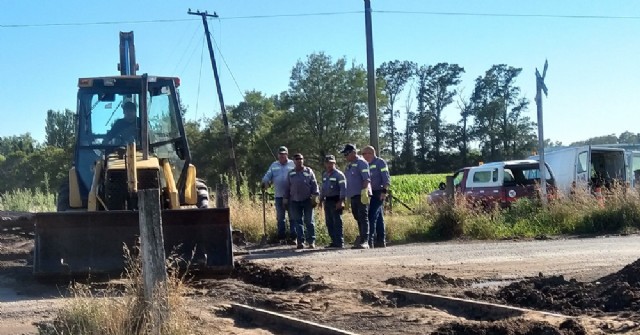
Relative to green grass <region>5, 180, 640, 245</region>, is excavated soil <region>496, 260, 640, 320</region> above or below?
below

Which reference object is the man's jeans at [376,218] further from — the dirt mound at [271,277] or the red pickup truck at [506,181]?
the red pickup truck at [506,181]

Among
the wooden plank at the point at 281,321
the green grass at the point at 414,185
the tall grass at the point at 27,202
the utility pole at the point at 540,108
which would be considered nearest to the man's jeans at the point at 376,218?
the utility pole at the point at 540,108

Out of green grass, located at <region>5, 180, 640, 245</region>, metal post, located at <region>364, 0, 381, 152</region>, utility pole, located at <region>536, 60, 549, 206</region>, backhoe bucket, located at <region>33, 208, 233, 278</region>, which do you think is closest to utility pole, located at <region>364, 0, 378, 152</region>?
metal post, located at <region>364, 0, 381, 152</region>

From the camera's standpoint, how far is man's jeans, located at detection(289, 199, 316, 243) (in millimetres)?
15070

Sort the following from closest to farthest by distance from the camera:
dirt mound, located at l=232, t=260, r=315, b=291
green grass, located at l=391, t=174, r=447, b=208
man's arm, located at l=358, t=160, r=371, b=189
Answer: dirt mound, located at l=232, t=260, r=315, b=291 < man's arm, located at l=358, t=160, r=371, b=189 < green grass, located at l=391, t=174, r=447, b=208

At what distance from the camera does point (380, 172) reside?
48.5 feet

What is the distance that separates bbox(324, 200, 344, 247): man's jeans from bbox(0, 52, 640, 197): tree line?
2243cm

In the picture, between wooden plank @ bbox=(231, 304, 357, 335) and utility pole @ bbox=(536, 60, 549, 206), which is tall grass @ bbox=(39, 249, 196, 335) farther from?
utility pole @ bbox=(536, 60, 549, 206)

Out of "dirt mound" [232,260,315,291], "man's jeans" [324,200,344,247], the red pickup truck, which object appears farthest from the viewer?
the red pickup truck

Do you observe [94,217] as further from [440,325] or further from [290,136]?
[290,136]

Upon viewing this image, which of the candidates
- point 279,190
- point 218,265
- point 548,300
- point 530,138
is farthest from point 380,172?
point 530,138

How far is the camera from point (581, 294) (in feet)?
25.8

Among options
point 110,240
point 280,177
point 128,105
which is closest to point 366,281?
point 110,240

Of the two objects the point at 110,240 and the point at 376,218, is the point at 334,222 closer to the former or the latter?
the point at 376,218
